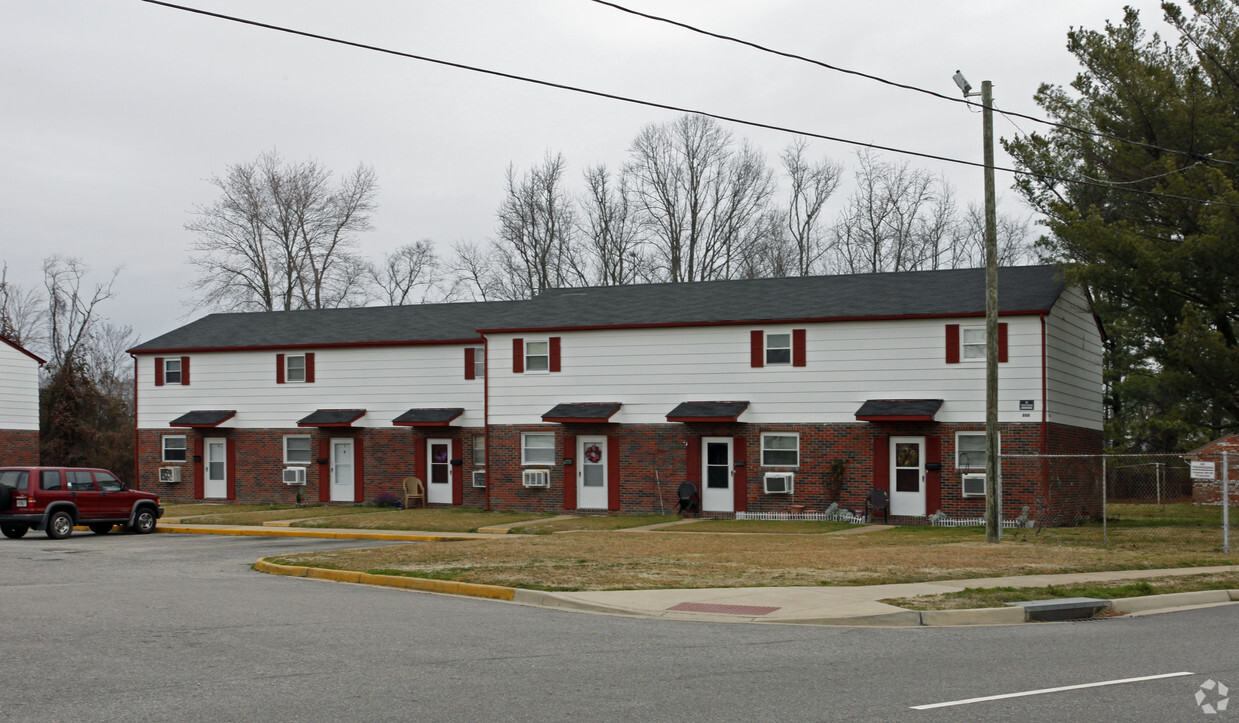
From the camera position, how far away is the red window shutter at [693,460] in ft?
106

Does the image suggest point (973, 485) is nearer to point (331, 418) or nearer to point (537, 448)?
point (537, 448)

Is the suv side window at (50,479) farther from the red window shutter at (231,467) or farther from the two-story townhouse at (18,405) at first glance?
the two-story townhouse at (18,405)

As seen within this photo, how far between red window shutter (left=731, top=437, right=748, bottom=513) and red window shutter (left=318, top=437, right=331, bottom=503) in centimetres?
1390

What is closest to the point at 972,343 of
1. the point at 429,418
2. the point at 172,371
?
the point at 429,418

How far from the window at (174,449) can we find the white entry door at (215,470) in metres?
0.88

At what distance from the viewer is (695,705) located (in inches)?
327

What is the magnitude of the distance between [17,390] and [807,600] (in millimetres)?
39917

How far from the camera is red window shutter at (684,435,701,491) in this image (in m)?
32.2

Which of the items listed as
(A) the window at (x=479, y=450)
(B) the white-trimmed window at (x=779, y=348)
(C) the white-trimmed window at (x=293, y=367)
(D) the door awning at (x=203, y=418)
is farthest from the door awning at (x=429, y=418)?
(B) the white-trimmed window at (x=779, y=348)

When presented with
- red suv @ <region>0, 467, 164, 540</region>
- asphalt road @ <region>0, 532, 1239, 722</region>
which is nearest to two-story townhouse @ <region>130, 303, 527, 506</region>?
red suv @ <region>0, 467, 164, 540</region>

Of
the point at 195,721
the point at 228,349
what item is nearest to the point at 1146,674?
the point at 195,721

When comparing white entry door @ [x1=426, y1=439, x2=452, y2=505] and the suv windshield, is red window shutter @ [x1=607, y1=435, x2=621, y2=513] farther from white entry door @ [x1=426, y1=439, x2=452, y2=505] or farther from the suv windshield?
the suv windshield

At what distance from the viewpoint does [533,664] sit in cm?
995

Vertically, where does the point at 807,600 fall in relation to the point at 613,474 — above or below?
below
